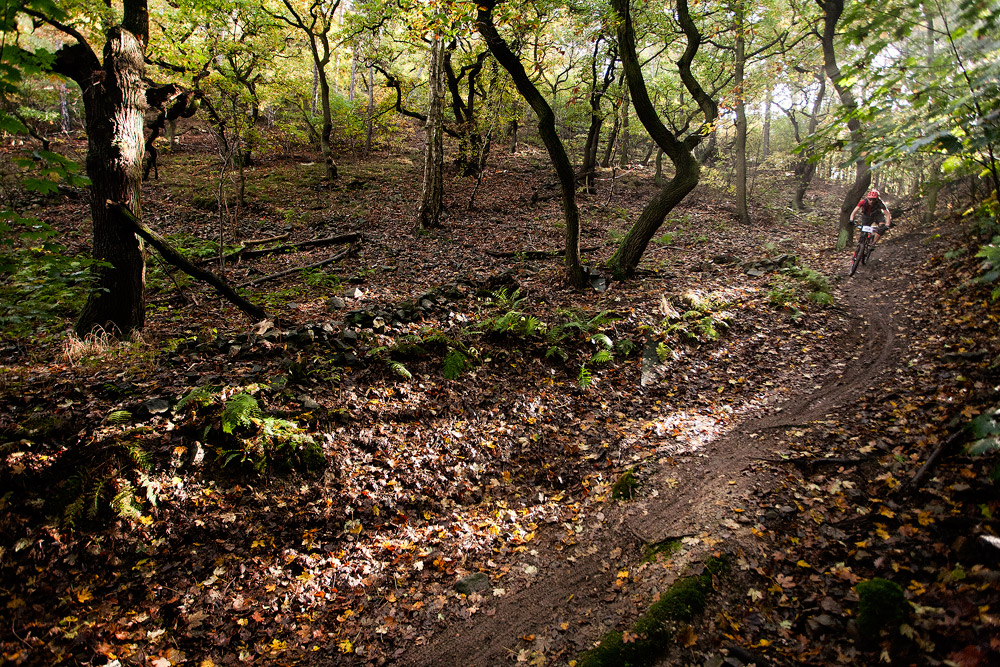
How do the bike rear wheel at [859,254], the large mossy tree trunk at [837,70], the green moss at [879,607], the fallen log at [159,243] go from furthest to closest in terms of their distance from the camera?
the large mossy tree trunk at [837,70], the bike rear wheel at [859,254], the fallen log at [159,243], the green moss at [879,607]

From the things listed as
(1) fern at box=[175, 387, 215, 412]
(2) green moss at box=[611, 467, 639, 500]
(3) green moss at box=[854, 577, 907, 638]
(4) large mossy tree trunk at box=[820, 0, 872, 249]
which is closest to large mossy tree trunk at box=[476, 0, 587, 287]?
(2) green moss at box=[611, 467, 639, 500]

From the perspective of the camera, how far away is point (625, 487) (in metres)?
5.11

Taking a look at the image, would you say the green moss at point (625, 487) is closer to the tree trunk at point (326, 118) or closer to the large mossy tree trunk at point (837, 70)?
the large mossy tree trunk at point (837, 70)

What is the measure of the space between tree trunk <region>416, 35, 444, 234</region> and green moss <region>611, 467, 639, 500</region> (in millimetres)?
10979

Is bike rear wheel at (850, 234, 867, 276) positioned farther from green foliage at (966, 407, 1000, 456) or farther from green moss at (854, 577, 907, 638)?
green moss at (854, 577, 907, 638)

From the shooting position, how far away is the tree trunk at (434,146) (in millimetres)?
12938

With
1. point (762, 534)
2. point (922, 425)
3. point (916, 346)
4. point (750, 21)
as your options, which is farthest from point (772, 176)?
point (762, 534)

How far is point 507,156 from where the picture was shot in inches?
1041

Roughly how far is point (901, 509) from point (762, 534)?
1.14 meters

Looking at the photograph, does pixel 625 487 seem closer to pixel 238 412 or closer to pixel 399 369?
pixel 399 369

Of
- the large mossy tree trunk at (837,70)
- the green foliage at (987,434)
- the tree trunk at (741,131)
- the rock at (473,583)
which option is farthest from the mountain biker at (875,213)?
the rock at (473,583)

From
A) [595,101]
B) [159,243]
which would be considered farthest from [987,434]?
[595,101]

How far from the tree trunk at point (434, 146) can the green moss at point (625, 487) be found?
11.0 m

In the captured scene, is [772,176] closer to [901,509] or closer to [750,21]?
[750,21]
